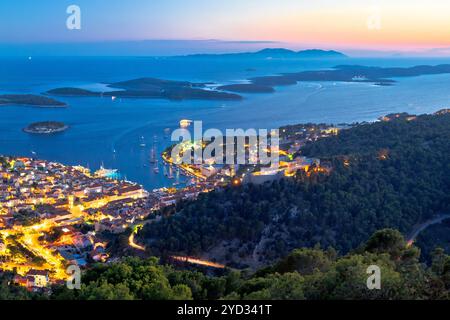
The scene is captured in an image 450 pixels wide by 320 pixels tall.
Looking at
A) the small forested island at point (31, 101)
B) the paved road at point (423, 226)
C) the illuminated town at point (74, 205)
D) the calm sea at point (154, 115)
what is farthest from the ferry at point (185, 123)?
the paved road at point (423, 226)

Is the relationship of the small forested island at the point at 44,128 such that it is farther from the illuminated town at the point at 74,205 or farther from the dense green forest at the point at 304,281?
the dense green forest at the point at 304,281

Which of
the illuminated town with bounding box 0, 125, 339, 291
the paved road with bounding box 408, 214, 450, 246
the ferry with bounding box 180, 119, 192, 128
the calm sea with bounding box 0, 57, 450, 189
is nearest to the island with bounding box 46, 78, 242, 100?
the calm sea with bounding box 0, 57, 450, 189

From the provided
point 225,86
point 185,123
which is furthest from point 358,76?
point 185,123

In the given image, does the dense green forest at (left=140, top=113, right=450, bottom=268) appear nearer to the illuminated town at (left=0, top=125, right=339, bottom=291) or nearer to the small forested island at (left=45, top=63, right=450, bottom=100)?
the illuminated town at (left=0, top=125, right=339, bottom=291)

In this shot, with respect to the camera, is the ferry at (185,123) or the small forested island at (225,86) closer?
the ferry at (185,123)

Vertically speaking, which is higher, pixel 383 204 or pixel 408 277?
pixel 408 277
